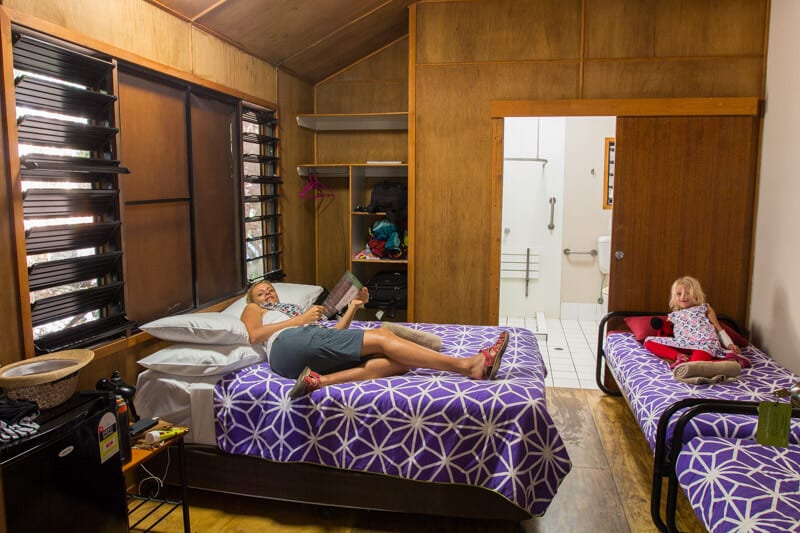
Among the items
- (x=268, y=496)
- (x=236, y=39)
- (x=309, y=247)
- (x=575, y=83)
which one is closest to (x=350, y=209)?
(x=309, y=247)

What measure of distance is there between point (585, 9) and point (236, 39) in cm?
243

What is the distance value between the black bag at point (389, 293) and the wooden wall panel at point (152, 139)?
1873 millimetres

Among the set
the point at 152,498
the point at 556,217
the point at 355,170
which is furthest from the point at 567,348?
the point at 152,498

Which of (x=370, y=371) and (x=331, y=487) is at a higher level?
(x=370, y=371)

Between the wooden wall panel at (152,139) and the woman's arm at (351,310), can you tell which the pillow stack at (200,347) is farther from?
the wooden wall panel at (152,139)

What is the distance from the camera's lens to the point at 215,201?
3744 millimetres

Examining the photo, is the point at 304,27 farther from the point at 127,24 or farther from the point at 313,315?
the point at 313,315

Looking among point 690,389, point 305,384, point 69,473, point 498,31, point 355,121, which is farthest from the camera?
point 355,121

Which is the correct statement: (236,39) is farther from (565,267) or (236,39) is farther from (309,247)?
(565,267)

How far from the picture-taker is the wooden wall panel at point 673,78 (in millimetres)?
4086

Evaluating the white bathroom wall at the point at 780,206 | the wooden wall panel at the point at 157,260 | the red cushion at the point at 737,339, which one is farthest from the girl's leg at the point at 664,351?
the wooden wall panel at the point at 157,260

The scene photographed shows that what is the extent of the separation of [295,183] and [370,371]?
2.40 m

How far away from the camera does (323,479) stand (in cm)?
265

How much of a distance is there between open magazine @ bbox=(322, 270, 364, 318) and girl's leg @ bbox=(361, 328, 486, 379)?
85cm
